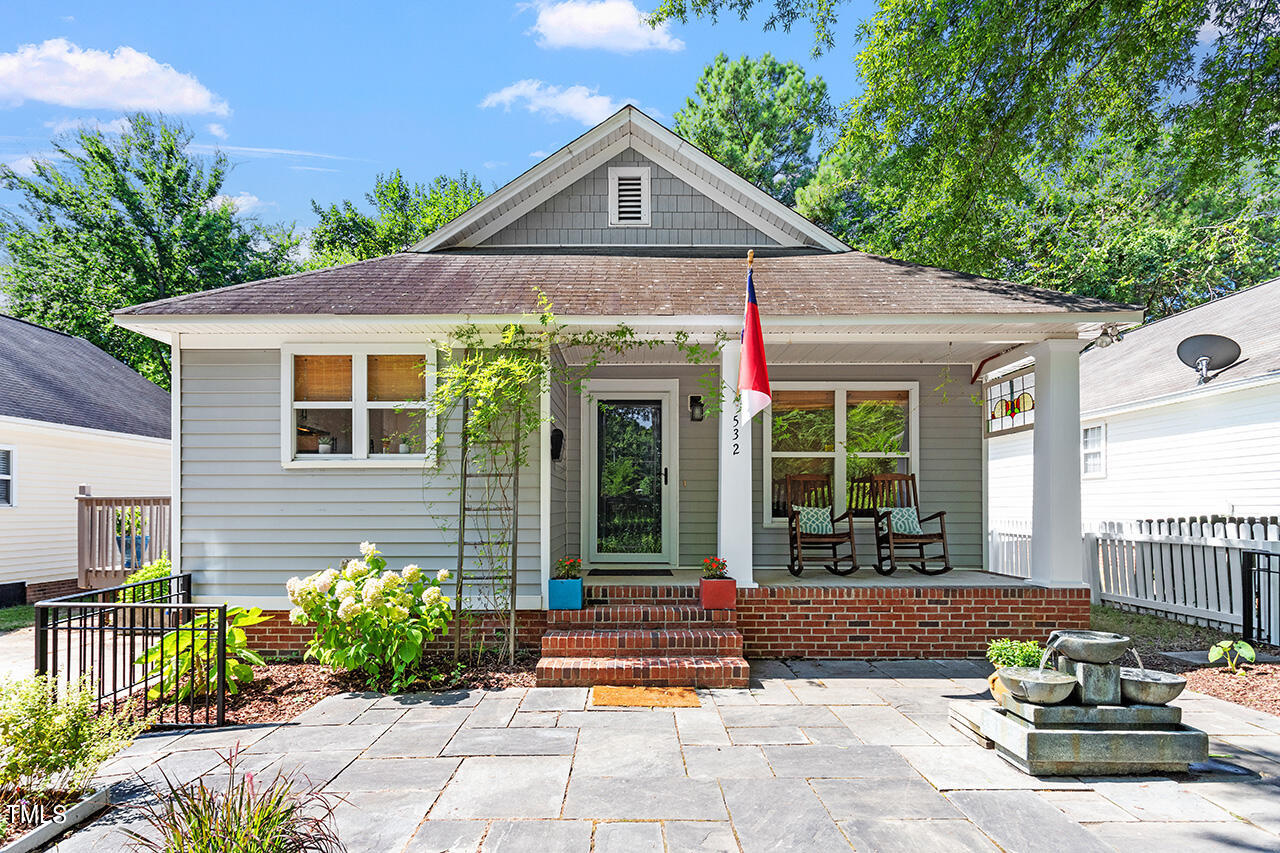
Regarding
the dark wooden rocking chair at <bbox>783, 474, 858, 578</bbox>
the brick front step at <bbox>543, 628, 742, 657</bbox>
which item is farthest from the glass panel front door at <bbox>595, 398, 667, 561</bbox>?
the brick front step at <bbox>543, 628, 742, 657</bbox>

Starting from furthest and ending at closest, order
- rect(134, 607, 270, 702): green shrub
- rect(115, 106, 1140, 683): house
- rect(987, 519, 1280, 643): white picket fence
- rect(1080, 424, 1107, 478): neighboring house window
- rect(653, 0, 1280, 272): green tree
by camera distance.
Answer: rect(1080, 424, 1107, 478): neighboring house window, rect(987, 519, 1280, 643): white picket fence, rect(653, 0, 1280, 272): green tree, rect(115, 106, 1140, 683): house, rect(134, 607, 270, 702): green shrub

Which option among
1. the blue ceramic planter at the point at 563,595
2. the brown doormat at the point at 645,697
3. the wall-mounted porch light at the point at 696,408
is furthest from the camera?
the wall-mounted porch light at the point at 696,408

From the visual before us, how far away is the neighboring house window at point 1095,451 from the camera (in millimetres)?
13078

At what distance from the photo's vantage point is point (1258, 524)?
7789mm

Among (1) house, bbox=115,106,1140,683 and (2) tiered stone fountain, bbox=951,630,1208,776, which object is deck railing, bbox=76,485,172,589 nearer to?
(1) house, bbox=115,106,1140,683

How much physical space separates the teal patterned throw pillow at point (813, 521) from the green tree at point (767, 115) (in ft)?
54.5

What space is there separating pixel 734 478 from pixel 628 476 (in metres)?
2.16

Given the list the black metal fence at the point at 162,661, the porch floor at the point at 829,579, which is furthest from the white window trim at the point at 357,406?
the porch floor at the point at 829,579

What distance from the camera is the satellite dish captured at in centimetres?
1034

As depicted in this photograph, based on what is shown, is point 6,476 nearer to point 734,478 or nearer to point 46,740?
point 46,740

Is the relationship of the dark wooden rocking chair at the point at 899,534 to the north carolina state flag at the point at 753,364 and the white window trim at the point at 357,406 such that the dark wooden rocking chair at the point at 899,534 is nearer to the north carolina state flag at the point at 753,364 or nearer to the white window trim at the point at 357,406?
the north carolina state flag at the point at 753,364

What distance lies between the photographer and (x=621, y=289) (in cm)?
702

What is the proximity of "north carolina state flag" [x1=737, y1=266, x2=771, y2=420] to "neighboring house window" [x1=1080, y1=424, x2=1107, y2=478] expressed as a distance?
992 centimetres

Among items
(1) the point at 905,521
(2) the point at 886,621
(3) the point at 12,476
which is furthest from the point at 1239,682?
(3) the point at 12,476
